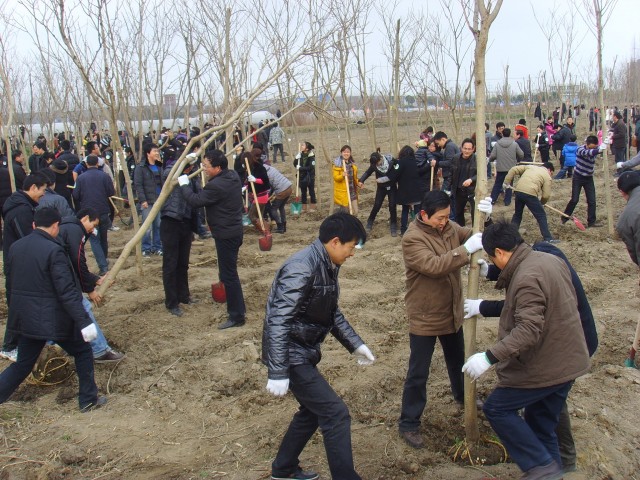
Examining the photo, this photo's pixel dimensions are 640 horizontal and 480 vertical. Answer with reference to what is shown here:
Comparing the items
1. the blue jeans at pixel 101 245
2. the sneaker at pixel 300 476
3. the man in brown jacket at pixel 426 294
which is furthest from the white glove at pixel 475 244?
the blue jeans at pixel 101 245

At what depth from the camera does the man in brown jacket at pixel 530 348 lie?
10.2 ft

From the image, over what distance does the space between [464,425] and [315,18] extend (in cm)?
917

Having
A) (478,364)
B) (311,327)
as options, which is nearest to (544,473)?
(478,364)

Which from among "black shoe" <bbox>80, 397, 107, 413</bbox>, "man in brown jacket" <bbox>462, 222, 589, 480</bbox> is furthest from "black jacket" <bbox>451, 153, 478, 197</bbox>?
"black shoe" <bbox>80, 397, 107, 413</bbox>

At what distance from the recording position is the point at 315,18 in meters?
11.4

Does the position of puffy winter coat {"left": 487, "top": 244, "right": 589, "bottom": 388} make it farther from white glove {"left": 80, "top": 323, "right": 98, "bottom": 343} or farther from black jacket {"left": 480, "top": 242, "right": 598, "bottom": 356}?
white glove {"left": 80, "top": 323, "right": 98, "bottom": 343}

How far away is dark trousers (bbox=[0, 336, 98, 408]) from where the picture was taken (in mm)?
4500

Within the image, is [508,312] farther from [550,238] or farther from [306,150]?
[306,150]

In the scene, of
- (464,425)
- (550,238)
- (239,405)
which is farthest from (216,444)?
A: (550,238)

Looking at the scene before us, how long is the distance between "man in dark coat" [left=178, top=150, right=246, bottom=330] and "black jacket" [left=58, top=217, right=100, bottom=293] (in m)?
1.16

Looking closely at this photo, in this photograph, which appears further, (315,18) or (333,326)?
(315,18)

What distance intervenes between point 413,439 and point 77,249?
3.23m

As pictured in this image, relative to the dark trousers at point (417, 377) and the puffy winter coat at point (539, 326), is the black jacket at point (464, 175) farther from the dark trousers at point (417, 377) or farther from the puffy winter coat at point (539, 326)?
the puffy winter coat at point (539, 326)

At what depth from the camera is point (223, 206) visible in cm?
612
